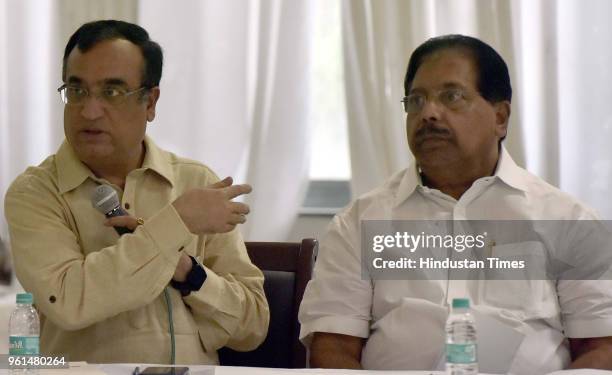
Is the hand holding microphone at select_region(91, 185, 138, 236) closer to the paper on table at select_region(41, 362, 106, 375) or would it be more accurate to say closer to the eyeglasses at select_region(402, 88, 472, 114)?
the paper on table at select_region(41, 362, 106, 375)

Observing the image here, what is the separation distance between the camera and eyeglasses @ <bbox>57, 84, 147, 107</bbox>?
7.38 ft

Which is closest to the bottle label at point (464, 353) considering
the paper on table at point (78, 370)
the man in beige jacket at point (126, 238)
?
the paper on table at point (78, 370)

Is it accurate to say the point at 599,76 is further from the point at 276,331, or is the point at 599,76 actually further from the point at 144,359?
the point at 144,359

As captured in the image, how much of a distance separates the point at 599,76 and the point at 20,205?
222 cm

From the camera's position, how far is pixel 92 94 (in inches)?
88.4

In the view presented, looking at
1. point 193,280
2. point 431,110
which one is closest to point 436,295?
point 431,110

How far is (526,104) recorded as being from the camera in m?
3.57

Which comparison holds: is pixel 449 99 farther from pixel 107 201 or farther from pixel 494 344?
pixel 107 201

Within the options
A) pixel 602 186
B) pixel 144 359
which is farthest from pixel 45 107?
pixel 602 186

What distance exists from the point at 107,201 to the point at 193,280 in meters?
0.27

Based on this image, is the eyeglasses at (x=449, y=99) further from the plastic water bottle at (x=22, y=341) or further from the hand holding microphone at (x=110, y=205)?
the plastic water bottle at (x=22, y=341)

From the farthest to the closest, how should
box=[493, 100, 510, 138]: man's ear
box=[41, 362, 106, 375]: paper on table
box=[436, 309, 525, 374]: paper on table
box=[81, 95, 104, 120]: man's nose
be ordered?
box=[493, 100, 510, 138]: man's ear, box=[81, 95, 104, 120]: man's nose, box=[436, 309, 525, 374]: paper on table, box=[41, 362, 106, 375]: paper on table

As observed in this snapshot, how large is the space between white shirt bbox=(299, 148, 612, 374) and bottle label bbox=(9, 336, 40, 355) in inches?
26.9

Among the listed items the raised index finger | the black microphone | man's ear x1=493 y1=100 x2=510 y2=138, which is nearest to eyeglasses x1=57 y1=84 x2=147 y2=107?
the black microphone
